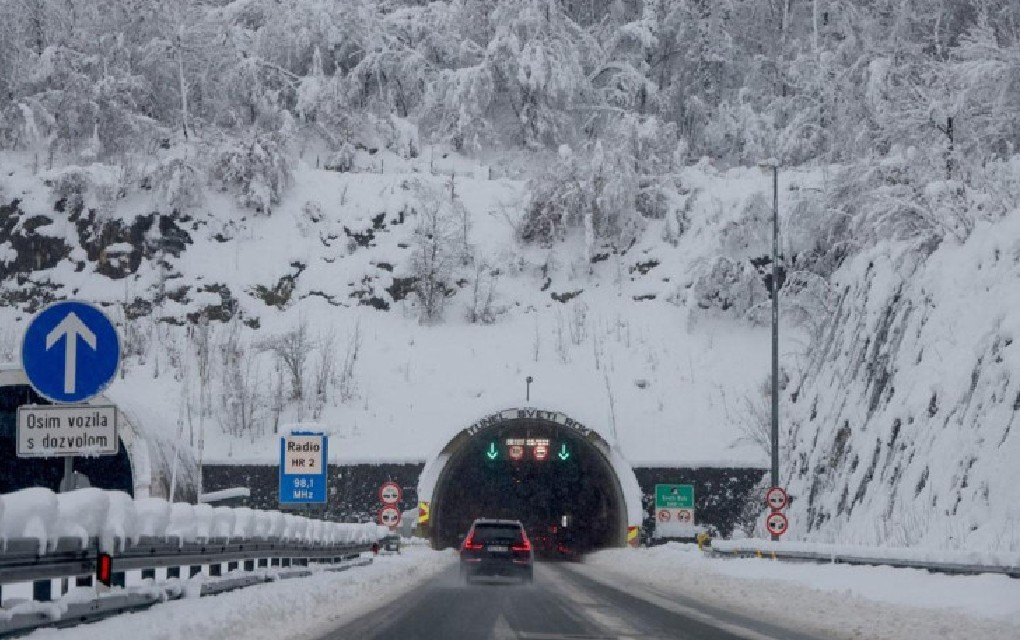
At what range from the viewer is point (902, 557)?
1972 centimetres

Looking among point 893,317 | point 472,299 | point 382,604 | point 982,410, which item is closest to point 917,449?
point 982,410

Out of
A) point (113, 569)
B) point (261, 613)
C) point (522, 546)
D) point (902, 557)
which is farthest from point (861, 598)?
point (113, 569)

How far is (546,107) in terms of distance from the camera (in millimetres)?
70938

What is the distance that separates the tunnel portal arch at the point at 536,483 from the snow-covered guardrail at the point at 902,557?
1673cm

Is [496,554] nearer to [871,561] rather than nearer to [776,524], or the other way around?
[776,524]

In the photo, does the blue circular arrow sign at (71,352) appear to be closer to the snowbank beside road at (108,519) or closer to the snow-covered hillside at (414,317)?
Result: the snowbank beside road at (108,519)

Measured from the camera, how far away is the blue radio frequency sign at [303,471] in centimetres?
2638

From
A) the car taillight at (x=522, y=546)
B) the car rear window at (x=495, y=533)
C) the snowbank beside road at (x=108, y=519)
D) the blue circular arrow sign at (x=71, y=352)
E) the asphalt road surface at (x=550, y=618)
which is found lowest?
the asphalt road surface at (x=550, y=618)

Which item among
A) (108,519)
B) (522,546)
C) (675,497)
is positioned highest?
(108,519)

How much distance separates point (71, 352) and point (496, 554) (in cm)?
1937

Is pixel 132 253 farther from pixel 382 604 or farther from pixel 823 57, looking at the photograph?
pixel 382 604

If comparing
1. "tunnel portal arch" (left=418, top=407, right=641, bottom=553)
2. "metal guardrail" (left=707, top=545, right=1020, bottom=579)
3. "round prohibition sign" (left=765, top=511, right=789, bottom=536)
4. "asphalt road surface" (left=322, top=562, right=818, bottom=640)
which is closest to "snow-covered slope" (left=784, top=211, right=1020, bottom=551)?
"round prohibition sign" (left=765, top=511, right=789, bottom=536)

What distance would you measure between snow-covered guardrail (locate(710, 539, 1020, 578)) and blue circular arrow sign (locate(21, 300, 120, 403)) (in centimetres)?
1054

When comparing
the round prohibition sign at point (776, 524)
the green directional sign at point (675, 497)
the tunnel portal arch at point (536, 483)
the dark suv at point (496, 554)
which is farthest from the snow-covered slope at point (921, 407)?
the tunnel portal arch at point (536, 483)
